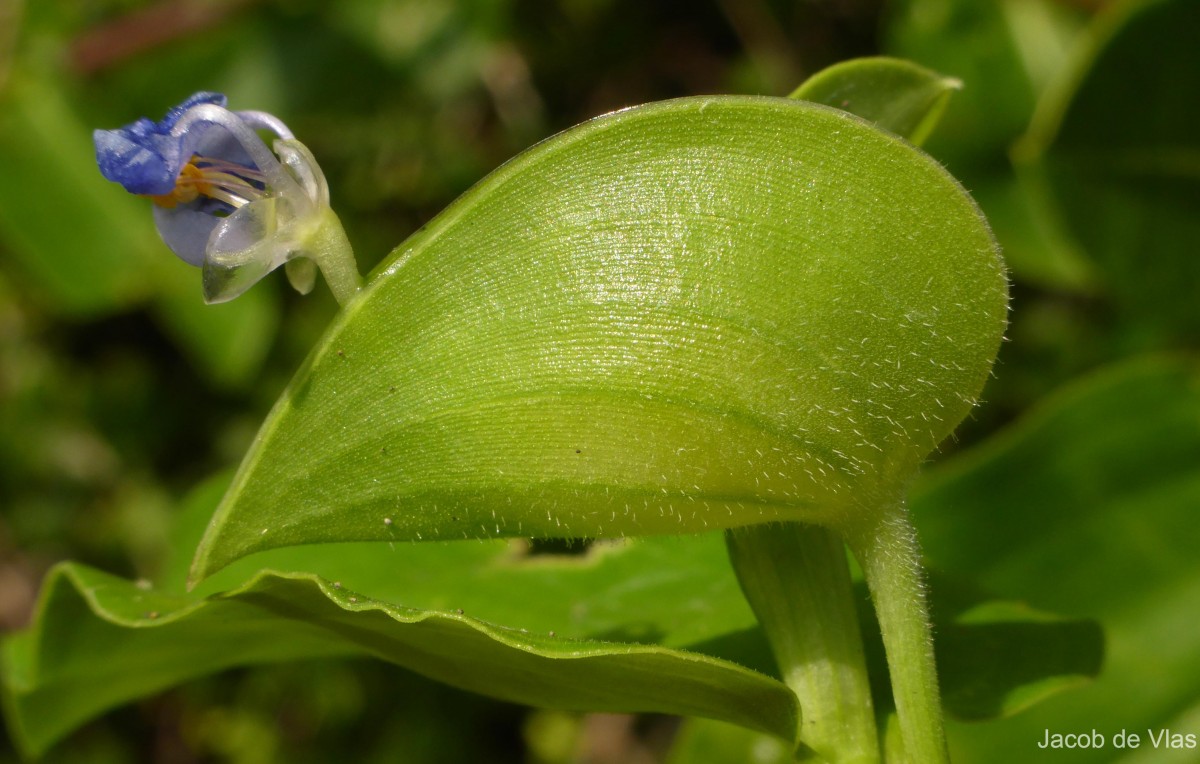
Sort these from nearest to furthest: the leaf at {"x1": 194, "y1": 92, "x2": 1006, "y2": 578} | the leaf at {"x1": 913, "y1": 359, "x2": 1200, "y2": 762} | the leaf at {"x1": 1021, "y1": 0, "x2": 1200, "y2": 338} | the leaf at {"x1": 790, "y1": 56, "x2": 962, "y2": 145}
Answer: the leaf at {"x1": 194, "y1": 92, "x2": 1006, "y2": 578}, the leaf at {"x1": 790, "y1": 56, "x2": 962, "y2": 145}, the leaf at {"x1": 913, "y1": 359, "x2": 1200, "y2": 762}, the leaf at {"x1": 1021, "y1": 0, "x2": 1200, "y2": 338}

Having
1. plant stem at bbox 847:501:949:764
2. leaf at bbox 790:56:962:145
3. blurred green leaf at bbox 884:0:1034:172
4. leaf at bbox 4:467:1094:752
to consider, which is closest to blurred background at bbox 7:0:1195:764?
blurred green leaf at bbox 884:0:1034:172

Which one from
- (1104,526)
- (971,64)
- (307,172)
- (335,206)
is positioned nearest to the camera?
(307,172)

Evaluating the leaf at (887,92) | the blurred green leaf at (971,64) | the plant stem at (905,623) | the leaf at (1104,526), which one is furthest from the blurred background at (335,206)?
the plant stem at (905,623)

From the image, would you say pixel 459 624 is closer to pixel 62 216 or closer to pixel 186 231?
pixel 186 231

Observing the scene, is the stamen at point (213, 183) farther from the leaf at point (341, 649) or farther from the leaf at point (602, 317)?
the leaf at point (341, 649)

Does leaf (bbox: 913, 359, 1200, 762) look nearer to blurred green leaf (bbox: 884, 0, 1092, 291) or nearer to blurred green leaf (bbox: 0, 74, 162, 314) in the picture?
blurred green leaf (bbox: 884, 0, 1092, 291)

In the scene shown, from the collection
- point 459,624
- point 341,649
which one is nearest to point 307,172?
point 459,624

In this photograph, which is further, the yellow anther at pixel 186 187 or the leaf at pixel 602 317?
the yellow anther at pixel 186 187
